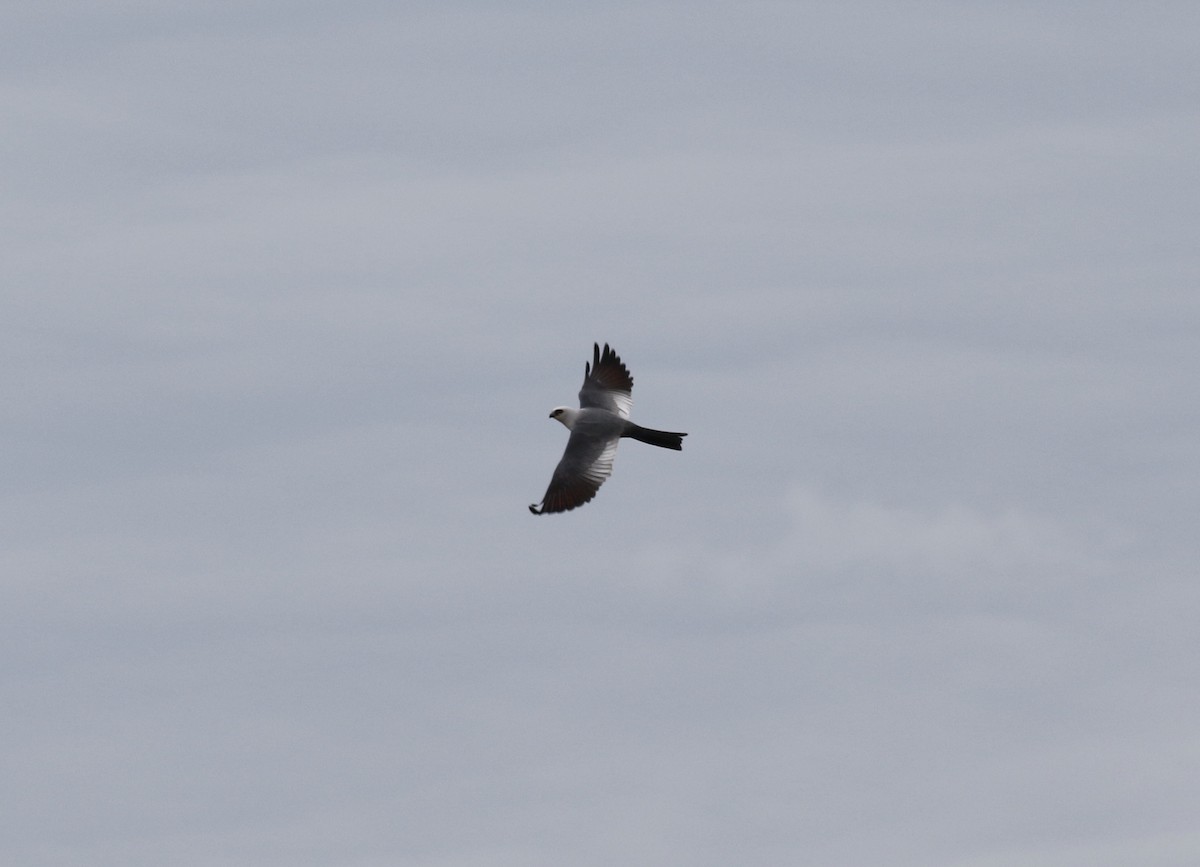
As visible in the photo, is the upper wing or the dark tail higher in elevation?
the upper wing

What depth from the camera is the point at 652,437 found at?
203 feet

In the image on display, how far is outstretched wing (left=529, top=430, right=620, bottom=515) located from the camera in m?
59.2

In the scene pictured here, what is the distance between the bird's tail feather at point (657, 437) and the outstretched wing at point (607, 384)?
8.90 ft

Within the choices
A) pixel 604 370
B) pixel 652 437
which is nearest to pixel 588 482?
pixel 652 437

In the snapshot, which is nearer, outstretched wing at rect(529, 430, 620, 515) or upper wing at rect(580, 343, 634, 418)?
outstretched wing at rect(529, 430, 620, 515)

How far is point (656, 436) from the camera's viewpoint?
202 feet

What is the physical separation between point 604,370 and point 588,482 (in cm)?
731

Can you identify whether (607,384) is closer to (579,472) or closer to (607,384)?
(607,384)

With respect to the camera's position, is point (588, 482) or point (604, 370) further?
point (604, 370)

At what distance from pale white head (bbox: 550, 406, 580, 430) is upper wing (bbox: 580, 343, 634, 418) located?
5.02ft

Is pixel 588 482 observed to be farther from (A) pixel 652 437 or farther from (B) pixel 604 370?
(B) pixel 604 370

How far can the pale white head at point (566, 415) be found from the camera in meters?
62.8

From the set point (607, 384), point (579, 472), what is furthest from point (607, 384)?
point (579, 472)

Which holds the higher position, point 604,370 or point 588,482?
point 604,370
